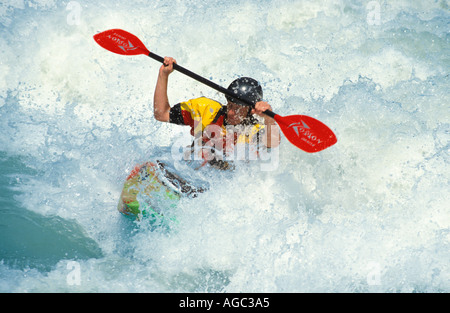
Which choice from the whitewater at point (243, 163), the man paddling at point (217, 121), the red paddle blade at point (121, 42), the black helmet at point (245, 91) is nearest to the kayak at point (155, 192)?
the whitewater at point (243, 163)

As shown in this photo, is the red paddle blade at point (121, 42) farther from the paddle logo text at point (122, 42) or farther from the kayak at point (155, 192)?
the kayak at point (155, 192)

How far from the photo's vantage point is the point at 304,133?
2.71 meters

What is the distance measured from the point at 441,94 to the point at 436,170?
4.02 feet

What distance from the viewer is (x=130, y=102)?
174 inches

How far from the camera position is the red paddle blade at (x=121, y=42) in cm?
300

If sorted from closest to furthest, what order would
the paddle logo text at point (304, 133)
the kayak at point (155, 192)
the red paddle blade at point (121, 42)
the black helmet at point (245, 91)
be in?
1. the black helmet at point (245, 91)
2. the paddle logo text at point (304, 133)
3. the kayak at point (155, 192)
4. the red paddle blade at point (121, 42)

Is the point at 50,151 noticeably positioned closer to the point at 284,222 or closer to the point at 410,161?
the point at 284,222

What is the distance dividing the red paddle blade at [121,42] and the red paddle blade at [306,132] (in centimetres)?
119

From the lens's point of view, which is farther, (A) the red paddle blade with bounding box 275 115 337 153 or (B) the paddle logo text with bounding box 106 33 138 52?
(B) the paddle logo text with bounding box 106 33 138 52

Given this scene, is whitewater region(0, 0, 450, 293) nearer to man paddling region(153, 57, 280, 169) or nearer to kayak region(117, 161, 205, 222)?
kayak region(117, 161, 205, 222)

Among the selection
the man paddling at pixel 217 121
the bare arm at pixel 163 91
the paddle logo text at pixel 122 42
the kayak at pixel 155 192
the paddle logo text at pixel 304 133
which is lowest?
the kayak at pixel 155 192

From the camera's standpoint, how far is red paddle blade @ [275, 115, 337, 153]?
8.80 ft

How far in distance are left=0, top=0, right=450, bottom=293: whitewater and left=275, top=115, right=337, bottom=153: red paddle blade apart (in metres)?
0.47

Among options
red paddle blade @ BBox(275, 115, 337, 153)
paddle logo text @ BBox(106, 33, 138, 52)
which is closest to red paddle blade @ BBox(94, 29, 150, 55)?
paddle logo text @ BBox(106, 33, 138, 52)
